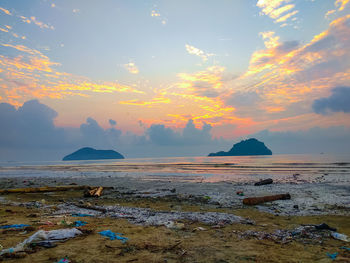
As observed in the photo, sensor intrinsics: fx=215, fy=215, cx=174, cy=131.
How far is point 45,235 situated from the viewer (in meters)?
6.90

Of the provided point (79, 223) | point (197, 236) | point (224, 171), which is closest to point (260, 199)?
point (197, 236)

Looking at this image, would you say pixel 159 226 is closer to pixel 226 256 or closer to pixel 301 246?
pixel 226 256

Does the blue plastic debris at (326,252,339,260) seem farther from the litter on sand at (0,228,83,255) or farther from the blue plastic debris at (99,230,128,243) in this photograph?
the litter on sand at (0,228,83,255)

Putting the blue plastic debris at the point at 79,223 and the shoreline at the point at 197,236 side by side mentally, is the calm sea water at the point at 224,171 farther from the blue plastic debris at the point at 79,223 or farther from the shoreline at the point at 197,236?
the blue plastic debris at the point at 79,223

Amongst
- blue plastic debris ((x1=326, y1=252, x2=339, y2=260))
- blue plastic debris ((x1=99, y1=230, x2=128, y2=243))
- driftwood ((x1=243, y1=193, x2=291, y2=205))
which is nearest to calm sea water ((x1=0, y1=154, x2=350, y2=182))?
driftwood ((x1=243, y1=193, x2=291, y2=205))

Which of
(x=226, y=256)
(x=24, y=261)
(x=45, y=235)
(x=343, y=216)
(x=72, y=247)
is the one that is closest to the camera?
(x=24, y=261)

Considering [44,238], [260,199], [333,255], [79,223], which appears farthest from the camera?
[260,199]

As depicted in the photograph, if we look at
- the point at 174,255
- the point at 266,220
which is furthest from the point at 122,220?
the point at 266,220

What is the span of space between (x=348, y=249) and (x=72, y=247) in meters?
8.34

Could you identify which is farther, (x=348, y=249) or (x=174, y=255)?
(x=348, y=249)

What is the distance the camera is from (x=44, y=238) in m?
6.78

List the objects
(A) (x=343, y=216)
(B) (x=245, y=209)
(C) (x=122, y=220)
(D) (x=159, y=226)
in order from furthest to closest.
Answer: (B) (x=245, y=209)
(A) (x=343, y=216)
(C) (x=122, y=220)
(D) (x=159, y=226)

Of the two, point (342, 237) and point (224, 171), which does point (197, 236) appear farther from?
point (224, 171)

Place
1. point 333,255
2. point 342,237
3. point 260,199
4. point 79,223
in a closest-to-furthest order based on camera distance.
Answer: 1. point 333,255
2. point 342,237
3. point 79,223
4. point 260,199
